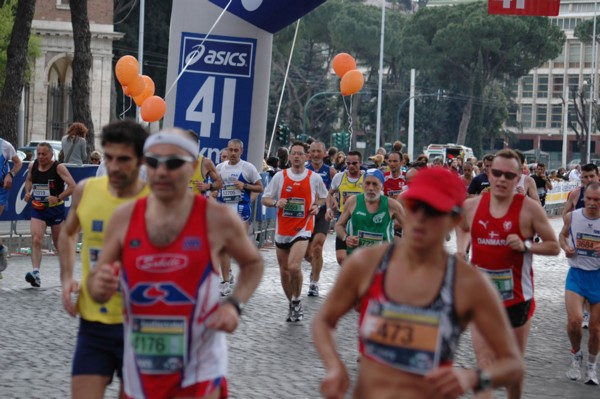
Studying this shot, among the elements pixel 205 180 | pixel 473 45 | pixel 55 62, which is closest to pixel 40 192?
pixel 205 180

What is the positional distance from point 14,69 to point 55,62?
2697 cm

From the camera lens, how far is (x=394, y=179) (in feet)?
61.0

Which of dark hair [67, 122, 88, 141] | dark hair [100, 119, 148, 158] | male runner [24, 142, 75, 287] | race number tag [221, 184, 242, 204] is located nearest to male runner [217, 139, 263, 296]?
race number tag [221, 184, 242, 204]

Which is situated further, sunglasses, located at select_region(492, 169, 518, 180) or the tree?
the tree

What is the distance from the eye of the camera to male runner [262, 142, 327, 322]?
12.6 meters

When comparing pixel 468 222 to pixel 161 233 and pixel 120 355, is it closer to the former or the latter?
pixel 120 355

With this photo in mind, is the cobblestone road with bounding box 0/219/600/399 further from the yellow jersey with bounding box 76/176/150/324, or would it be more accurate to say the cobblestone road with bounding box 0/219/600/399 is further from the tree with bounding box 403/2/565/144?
the tree with bounding box 403/2/565/144

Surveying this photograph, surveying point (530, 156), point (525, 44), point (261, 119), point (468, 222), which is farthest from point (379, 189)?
point (530, 156)

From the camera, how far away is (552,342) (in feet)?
39.1

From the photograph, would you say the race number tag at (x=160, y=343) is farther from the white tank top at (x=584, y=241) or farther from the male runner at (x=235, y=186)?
the male runner at (x=235, y=186)

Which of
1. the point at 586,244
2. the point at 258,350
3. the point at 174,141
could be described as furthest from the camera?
the point at 258,350

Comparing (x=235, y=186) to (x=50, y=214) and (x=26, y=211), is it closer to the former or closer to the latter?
(x=50, y=214)

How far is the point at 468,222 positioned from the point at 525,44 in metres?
75.7

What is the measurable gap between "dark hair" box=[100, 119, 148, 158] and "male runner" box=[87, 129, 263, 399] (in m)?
0.83
